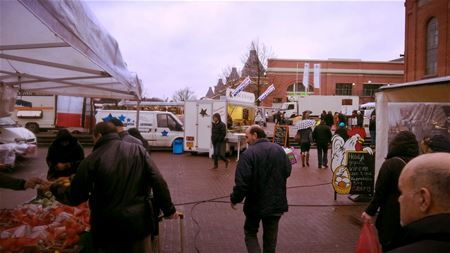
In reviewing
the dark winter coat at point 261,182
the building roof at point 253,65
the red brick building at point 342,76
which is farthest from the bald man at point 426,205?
the red brick building at point 342,76

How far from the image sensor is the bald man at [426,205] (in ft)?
4.91

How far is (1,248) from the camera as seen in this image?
4184 mm

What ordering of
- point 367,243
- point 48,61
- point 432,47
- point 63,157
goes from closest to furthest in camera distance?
point 367,243, point 48,61, point 63,157, point 432,47

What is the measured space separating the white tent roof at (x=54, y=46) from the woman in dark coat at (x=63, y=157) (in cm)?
93

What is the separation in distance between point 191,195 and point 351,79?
56877 mm

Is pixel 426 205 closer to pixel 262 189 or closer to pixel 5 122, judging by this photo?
pixel 262 189

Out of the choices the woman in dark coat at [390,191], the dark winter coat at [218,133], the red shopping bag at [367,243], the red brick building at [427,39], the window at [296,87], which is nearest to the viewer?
the red shopping bag at [367,243]

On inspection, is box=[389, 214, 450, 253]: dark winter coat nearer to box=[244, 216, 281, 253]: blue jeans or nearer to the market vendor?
box=[244, 216, 281, 253]: blue jeans

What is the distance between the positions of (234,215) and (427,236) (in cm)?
690

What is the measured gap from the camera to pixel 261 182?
4.79 m

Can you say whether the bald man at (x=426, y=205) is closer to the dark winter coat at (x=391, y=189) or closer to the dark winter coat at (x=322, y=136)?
the dark winter coat at (x=391, y=189)

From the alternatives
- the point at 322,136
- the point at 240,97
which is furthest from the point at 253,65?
the point at 322,136

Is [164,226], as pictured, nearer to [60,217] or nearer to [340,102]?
[60,217]

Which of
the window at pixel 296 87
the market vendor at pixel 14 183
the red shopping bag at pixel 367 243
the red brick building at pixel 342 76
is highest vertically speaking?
the red brick building at pixel 342 76
